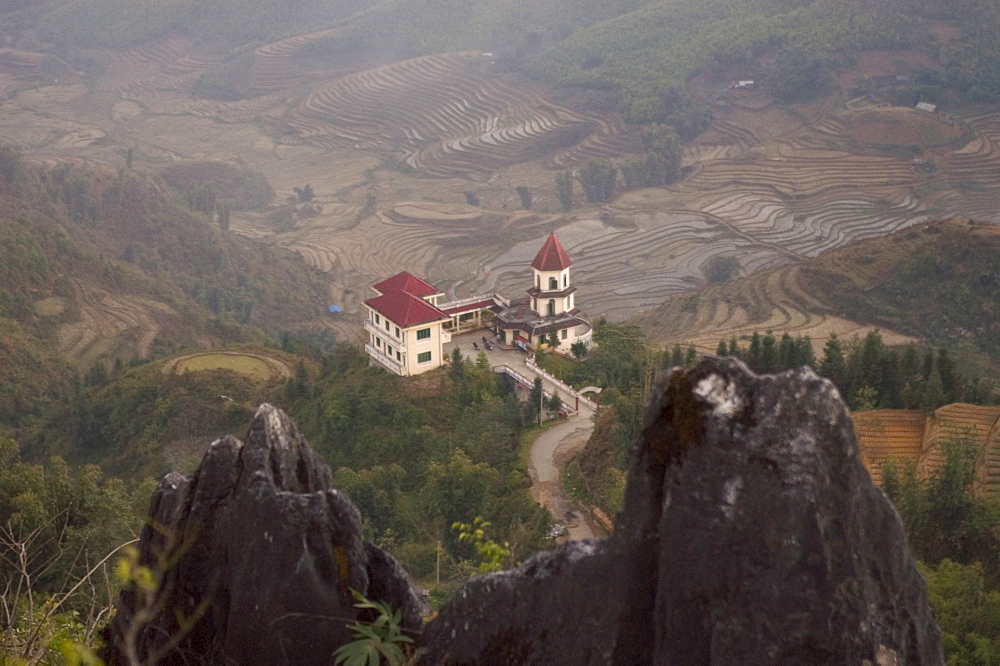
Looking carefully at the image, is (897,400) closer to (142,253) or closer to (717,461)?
(717,461)

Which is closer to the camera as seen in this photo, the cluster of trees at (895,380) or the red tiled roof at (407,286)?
the cluster of trees at (895,380)

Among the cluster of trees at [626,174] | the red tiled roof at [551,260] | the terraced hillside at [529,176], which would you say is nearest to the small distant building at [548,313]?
the red tiled roof at [551,260]

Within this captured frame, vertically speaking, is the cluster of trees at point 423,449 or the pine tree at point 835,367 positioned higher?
the pine tree at point 835,367

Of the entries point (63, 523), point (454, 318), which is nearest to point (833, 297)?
point (454, 318)

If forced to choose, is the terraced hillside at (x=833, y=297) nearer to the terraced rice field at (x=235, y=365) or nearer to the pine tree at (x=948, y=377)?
the terraced rice field at (x=235, y=365)

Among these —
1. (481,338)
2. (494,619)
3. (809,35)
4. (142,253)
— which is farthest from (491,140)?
(494,619)

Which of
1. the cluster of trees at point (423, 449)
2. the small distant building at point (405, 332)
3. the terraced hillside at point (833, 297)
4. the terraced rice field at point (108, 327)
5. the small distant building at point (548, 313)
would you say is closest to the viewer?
the cluster of trees at point (423, 449)

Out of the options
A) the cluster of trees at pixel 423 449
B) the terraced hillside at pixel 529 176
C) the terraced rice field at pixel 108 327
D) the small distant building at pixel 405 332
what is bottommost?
the terraced hillside at pixel 529 176
